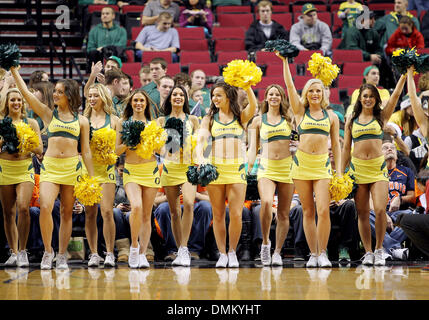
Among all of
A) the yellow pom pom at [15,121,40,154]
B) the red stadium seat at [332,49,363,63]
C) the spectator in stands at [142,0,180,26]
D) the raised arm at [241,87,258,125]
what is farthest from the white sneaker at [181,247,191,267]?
the spectator in stands at [142,0,180,26]

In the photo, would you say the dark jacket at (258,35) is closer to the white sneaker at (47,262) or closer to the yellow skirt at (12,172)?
the yellow skirt at (12,172)

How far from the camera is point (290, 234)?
7.70 m

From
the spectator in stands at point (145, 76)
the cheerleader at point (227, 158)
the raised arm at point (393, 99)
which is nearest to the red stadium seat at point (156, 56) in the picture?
the spectator in stands at point (145, 76)

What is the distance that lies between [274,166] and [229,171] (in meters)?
0.50

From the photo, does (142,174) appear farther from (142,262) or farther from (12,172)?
(12,172)

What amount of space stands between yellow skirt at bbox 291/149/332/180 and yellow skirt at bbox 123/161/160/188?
1.36 metres

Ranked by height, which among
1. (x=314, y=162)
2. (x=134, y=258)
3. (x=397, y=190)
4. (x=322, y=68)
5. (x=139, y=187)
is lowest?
(x=134, y=258)

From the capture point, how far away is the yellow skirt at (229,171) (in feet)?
21.7

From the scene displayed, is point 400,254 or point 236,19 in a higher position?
point 236,19

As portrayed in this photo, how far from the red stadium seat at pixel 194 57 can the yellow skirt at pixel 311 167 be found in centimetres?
431

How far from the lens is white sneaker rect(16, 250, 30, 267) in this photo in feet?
22.0

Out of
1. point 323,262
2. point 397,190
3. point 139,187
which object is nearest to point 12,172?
point 139,187

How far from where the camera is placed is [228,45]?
11.3 meters

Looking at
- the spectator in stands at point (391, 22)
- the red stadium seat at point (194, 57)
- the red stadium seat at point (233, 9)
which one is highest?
the red stadium seat at point (233, 9)
